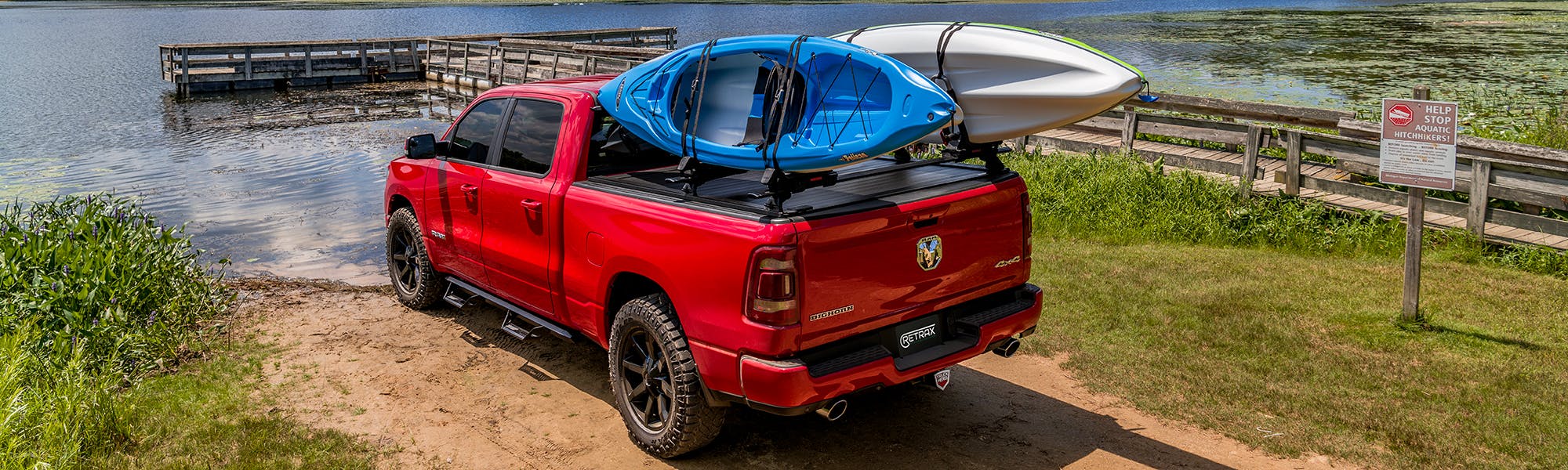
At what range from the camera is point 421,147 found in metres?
7.15

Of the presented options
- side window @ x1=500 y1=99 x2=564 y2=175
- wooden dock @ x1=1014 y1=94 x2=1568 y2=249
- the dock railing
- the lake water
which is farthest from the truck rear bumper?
the dock railing

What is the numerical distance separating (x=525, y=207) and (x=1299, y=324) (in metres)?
5.29

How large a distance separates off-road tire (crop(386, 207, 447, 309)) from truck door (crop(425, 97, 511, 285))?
A: 0.51m

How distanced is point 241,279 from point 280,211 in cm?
428

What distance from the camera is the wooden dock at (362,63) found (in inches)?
1171

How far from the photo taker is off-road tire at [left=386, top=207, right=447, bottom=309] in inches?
307

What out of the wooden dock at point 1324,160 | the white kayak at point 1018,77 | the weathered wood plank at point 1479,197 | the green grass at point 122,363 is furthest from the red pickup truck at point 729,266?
the weathered wood plank at point 1479,197

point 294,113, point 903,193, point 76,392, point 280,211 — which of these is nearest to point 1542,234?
point 903,193

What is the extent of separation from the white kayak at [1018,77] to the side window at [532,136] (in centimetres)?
213

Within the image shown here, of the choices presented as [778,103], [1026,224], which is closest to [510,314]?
[778,103]

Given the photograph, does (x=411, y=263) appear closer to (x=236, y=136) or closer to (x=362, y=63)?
(x=236, y=136)

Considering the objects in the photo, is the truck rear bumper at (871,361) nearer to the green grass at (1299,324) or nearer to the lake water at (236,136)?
the green grass at (1299,324)

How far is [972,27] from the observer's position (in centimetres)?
573

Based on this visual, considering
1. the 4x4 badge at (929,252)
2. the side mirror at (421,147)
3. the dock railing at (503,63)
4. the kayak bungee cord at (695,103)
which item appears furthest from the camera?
the dock railing at (503,63)
